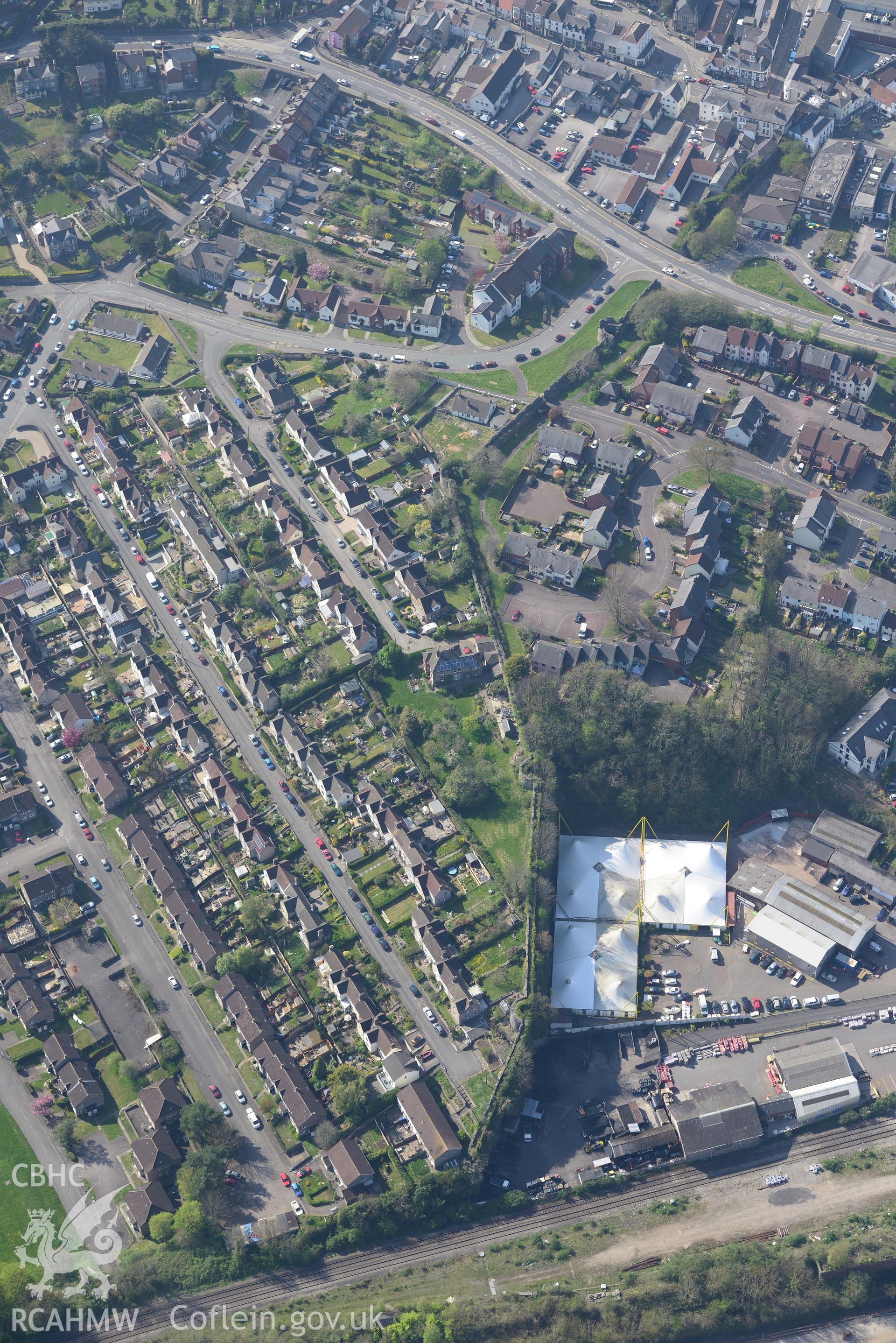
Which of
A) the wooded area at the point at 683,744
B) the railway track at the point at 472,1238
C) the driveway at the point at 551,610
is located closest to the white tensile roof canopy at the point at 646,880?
the wooded area at the point at 683,744

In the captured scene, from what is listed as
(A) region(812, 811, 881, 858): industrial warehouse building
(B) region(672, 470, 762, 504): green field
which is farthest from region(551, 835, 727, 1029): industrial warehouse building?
(B) region(672, 470, 762, 504): green field

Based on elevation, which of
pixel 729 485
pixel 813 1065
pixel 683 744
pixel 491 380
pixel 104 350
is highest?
pixel 104 350

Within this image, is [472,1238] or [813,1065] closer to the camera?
[472,1238]

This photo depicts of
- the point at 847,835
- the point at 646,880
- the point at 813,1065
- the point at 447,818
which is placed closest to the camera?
the point at 813,1065

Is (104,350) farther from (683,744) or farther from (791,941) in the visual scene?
(791,941)

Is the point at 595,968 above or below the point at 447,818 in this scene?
below

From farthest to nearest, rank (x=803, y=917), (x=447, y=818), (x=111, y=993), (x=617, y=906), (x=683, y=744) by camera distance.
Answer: (x=683, y=744)
(x=617, y=906)
(x=447, y=818)
(x=803, y=917)
(x=111, y=993)

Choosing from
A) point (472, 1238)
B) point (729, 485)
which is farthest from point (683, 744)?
point (472, 1238)
